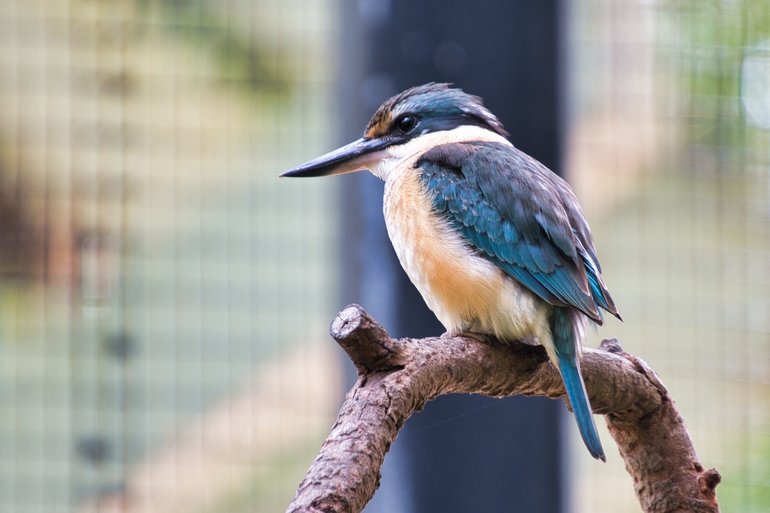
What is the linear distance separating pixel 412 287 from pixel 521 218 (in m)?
0.59

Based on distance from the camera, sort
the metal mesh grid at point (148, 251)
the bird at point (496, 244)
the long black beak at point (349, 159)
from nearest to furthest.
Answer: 1. the bird at point (496, 244)
2. the long black beak at point (349, 159)
3. the metal mesh grid at point (148, 251)

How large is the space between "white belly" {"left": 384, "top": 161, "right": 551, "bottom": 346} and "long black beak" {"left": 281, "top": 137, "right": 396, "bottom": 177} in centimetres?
16

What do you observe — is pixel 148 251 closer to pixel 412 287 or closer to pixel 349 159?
pixel 412 287

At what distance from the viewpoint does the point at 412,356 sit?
4.54ft

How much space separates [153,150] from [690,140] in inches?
65.0

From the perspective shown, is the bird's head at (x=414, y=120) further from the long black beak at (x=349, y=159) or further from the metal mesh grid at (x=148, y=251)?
the metal mesh grid at (x=148, y=251)

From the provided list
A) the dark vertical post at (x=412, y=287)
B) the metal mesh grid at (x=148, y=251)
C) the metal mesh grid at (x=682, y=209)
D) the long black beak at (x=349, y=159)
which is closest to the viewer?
the long black beak at (x=349, y=159)

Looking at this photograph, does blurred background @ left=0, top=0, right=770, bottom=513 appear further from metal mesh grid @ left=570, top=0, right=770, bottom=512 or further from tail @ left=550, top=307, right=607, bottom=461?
tail @ left=550, top=307, right=607, bottom=461

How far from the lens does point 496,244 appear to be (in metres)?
1.89

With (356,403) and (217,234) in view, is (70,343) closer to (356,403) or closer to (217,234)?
(217,234)

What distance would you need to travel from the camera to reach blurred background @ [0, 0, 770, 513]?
3.31 meters

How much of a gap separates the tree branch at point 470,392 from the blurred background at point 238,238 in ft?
4.90

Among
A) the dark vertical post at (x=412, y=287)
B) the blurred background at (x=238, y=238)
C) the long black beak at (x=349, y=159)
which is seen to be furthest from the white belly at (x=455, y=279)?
the blurred background at (x=238, y=238)

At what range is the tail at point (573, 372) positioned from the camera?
5.08 feet
